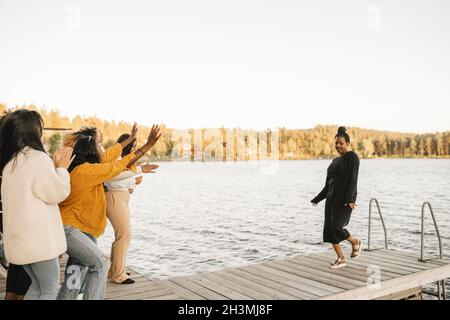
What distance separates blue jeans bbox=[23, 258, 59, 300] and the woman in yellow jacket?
478 mm

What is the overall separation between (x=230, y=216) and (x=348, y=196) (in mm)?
26256

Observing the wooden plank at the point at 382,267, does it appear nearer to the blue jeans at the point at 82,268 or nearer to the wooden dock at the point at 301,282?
the wooden dock at the point at 301,282

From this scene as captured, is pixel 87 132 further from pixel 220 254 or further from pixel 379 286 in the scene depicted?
pixel 220 254

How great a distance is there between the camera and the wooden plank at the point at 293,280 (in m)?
5.96

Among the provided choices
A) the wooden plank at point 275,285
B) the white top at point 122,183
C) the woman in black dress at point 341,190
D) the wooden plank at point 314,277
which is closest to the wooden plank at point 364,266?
the woman in black dress at point 341,190

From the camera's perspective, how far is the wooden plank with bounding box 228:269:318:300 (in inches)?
227

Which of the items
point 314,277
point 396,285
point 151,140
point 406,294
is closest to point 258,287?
point 314,277

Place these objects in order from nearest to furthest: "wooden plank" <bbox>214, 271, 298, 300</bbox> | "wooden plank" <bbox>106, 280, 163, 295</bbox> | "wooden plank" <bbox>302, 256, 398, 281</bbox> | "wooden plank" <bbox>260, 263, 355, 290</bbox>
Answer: "wooden plank" <bbox>214, 271, 298, 300</bbox>, "wooden plank" <bbox>106, 280, 163, 295</bbox>, "wooden plank" <bbox>260, 263, 355, 290</bbox>, "wooden plank" <bbox>302, 256, 398, 281</bbox>

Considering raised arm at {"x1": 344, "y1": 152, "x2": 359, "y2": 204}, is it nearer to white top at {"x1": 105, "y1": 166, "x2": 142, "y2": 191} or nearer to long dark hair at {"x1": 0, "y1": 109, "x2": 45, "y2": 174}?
white top at {"x1": 105, "y1": 166, "x2": 142, "y2": 191}

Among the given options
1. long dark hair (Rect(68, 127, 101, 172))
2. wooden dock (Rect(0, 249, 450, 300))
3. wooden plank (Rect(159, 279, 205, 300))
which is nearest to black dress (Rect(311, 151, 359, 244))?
wooden dock (Rect(0, 249, 450, 300))

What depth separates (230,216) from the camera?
32.8m

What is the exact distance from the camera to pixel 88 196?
4164mm

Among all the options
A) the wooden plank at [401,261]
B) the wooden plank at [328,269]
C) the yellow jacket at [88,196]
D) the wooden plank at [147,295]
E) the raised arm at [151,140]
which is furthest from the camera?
the wooden plank at [401,261]

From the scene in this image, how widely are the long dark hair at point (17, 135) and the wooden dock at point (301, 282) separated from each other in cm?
281
